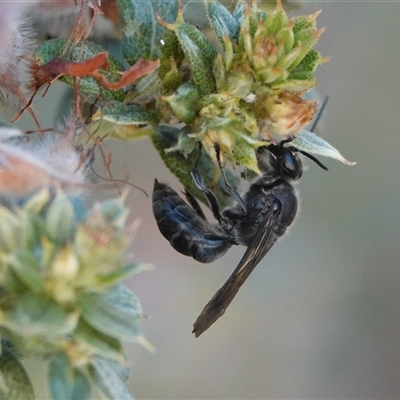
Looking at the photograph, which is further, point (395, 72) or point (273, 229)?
point (395, 72)

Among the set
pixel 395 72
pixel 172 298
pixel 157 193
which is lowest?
pixel 172 298

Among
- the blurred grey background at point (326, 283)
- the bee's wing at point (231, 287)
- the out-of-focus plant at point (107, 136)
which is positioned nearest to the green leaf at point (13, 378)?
the out-of-focus plant at point (107, 136)

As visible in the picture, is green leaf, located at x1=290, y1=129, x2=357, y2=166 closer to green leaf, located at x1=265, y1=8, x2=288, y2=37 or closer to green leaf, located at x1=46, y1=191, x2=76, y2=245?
green leaf, located at x1=265, y1=8, x2=288, y2=37

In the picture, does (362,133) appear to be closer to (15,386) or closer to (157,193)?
(157,193)

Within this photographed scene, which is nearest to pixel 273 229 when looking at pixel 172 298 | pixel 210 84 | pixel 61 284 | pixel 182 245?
pixel 182 245

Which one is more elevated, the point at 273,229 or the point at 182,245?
the point at 273,229
